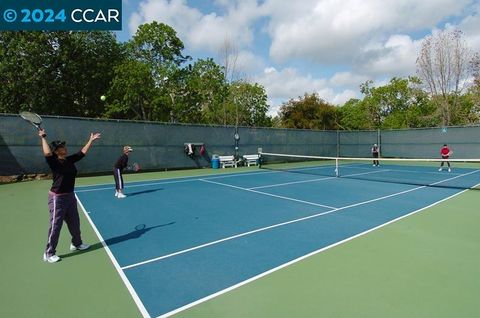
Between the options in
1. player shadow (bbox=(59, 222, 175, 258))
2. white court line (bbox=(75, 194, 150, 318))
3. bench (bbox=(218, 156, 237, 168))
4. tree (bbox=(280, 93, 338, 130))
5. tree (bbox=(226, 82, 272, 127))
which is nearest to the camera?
white court line (bbox=(75, 194, 150, 318))

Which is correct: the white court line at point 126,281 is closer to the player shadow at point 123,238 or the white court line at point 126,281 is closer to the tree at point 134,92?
the player shadow at point 123,238

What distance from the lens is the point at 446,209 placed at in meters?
8.51

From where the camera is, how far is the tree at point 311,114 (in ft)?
138

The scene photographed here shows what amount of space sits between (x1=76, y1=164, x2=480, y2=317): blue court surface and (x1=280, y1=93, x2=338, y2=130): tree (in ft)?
97.1

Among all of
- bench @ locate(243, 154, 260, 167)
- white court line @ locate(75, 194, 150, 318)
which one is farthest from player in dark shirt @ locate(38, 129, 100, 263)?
bench @ locate(243, 154, 260, 167)

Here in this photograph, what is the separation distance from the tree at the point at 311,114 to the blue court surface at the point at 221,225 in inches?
1165

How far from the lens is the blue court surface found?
4.34m

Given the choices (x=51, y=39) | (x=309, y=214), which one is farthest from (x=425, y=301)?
(x=51, y=39)

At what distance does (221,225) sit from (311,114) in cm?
3763

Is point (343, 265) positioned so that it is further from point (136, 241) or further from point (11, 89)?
point (11, 89)

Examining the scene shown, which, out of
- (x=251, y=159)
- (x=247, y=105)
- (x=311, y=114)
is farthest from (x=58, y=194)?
(x=311, y=114)

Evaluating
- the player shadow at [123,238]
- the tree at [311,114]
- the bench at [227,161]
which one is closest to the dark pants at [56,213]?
the player shadow at [123,238]

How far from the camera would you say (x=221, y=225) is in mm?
6941

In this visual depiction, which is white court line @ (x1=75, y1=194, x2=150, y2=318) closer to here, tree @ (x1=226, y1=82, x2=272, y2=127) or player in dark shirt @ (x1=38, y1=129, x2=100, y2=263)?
player in dark shirt @ (x1=38, y1=129, x2=100, y2=263)
